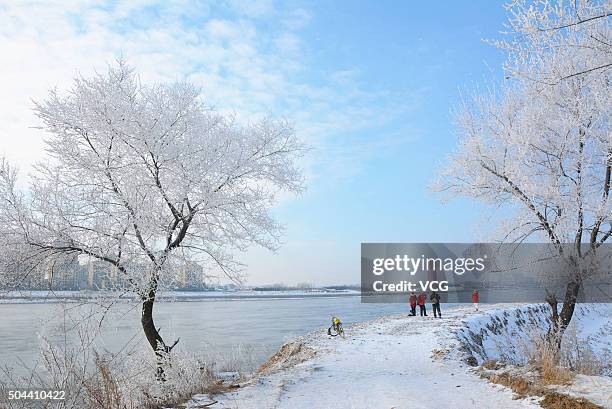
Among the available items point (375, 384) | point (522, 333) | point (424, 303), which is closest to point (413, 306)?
point (424, 303)

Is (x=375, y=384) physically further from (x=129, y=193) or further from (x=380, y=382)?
(x=129, y=193)

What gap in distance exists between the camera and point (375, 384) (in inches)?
353

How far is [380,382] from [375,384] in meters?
0.23

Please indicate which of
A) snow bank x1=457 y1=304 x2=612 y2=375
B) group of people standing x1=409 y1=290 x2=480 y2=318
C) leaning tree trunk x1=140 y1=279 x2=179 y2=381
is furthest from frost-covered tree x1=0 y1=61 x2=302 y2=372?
group of people standing x1=409 y1=290 x2=480 y2=318

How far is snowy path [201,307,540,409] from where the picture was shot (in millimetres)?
7406

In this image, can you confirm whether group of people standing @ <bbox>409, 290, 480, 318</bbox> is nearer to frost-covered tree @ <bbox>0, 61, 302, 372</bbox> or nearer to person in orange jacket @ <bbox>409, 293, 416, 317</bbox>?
person in orange jacket @ <bbox>409, 293, 416, 317</bbox>

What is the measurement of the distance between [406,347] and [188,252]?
23.9 ft

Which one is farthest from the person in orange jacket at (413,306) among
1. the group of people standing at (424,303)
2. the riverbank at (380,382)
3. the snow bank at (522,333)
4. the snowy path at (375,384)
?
the snowy path at (375,384)

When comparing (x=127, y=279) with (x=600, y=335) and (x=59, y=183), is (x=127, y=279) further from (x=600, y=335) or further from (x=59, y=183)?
(x=600, y=335)

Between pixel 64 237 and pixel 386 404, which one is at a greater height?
pixel 64 237

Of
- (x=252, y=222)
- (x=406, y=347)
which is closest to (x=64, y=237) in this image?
(x=252, y=222)

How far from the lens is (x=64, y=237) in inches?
419

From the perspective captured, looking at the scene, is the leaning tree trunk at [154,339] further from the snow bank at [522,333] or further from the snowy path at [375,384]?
the snow bank at [522,333]

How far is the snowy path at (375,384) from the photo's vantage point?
7.41 m
